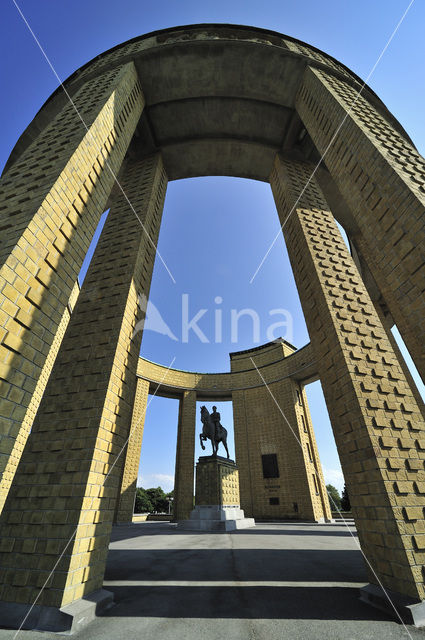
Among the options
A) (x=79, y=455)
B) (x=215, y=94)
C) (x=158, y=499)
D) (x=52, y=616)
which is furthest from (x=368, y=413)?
(x=158, y=499)

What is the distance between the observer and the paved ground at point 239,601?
77.9 inches

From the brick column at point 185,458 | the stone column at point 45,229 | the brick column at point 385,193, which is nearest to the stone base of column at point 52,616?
the stone column at point 45,229

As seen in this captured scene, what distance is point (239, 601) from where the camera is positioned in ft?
8.22

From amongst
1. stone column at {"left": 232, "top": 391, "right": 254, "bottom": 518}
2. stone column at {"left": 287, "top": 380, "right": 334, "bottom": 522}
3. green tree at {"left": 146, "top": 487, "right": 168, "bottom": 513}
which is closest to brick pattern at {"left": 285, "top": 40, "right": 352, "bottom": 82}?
stone column at {"left": 287, "top": 380, "right": 334, "bottom": 522}

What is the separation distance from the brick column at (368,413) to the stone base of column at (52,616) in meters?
2.83

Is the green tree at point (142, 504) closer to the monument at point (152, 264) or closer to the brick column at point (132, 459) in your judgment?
the brick column at point (132, 459)

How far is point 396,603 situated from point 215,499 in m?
9.16

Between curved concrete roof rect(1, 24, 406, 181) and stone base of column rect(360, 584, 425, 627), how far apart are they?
9131 mm

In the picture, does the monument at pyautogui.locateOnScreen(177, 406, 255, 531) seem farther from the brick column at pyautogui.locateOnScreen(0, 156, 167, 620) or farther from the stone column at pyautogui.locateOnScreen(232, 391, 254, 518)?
the brick column at pyautogui.locateOnScreen(0, 156, 167, 620)

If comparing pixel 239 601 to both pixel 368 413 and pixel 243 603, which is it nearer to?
pixel 243 603

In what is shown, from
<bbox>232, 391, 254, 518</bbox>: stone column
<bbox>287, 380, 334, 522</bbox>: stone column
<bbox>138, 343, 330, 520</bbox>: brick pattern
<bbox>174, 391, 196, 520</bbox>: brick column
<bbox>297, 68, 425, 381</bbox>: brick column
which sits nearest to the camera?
<bbox>297, 68, 425, 381</bbox>: brick column

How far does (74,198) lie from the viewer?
347cm

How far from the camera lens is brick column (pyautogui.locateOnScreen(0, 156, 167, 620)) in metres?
2.55

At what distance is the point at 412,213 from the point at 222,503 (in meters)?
10.9
